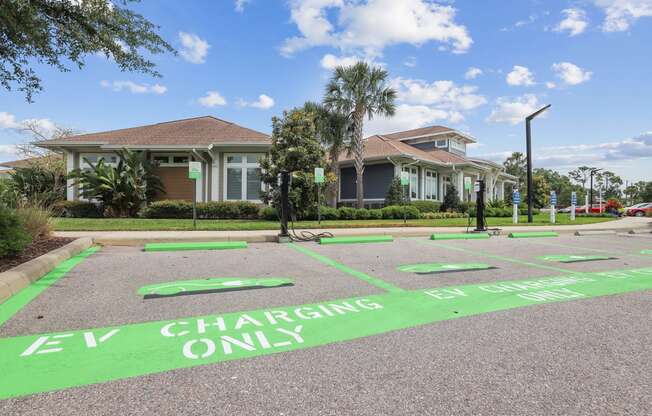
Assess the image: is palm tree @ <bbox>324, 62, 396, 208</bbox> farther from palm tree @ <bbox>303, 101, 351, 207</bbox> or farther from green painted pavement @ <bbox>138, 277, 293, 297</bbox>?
green painted pavement @ <bbox>138, 277, 293, 297</bbox>

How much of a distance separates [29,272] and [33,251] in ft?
7.43

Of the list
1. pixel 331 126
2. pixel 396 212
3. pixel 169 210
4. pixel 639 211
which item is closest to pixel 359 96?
pixel 331 126

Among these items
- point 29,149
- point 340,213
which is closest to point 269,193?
point 340,213

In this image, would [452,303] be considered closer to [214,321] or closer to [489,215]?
[214,321]

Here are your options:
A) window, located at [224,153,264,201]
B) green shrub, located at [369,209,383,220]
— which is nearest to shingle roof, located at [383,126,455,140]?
green shrub, located at [369,209,383,220]

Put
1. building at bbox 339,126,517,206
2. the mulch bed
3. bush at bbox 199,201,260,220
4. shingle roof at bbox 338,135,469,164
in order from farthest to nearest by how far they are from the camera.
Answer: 1. building at bbox 339,126,517,206
2. shingle roof at bbox 338,135,469,164
3. bush at bbox 199,201,260,220
4. the mulch bed

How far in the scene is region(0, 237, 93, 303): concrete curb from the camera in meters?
4.58

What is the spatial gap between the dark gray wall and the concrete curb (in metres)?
20.9

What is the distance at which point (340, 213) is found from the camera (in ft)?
64.3

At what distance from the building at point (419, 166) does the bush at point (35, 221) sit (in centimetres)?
1963

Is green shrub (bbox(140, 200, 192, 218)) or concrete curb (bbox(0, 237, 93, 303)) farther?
green shrub (bbox(140, 200, 192, 218))

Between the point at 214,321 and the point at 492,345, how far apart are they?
2.57 m

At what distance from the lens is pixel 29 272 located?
5316 millimetres

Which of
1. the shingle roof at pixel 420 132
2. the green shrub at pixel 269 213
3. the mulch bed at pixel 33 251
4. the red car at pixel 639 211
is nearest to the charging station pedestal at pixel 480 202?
the green shrub at pixel 269 213
